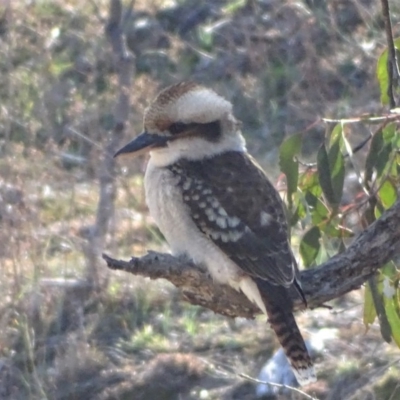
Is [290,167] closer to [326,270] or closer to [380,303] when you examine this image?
[326,270]

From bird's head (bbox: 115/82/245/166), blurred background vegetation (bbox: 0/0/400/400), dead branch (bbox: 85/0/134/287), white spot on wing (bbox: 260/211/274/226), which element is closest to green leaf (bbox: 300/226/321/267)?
white spot on wing (bbox: 260/211/274/226)

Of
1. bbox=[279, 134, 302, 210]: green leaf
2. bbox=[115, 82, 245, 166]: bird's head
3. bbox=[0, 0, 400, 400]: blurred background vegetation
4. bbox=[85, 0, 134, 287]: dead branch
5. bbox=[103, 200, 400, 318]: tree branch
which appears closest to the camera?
bbox=[103, 200, 400, 318]: tree branch

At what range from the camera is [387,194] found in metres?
3.37

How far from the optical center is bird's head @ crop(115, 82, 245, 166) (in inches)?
137

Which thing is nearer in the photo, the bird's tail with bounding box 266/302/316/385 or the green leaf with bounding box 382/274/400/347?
the bird's tail with bounding box 266/302/316/385

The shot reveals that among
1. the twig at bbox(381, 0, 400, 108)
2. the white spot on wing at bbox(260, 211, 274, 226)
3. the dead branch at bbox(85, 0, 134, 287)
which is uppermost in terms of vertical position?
the dead branch at bbox(85, 0, 134, 287)

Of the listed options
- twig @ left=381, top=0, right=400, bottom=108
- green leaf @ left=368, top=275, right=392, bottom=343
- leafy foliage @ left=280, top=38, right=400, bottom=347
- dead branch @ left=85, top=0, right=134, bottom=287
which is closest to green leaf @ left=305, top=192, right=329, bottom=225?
leafy foliage @ left=280, top=38, right=400, bottom=347

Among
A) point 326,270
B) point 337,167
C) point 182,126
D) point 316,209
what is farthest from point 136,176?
point 326,270

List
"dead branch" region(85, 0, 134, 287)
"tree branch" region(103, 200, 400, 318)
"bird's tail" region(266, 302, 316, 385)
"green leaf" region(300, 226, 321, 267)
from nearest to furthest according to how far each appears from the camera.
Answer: "tree branch" region(103, 200, 400, 318), "bird's tail" region(266, 302, 316, 385), "green leaf" region(300, 226, 321, 267), "dead branch" region(85, 0, 134, 287)

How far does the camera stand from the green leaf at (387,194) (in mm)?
3354

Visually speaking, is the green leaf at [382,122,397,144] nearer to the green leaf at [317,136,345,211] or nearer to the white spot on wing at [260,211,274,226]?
the green leaf at [317,136,345,211]

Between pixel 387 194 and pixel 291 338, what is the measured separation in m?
0.52

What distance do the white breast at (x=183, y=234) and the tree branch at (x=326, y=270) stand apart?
0.17 ft

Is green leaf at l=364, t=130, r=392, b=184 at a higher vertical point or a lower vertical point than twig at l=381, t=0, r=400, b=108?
lower
